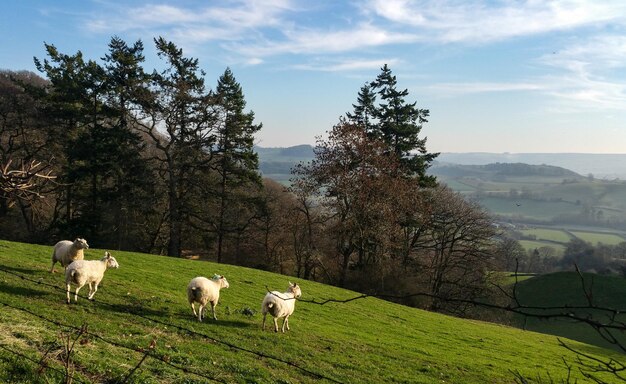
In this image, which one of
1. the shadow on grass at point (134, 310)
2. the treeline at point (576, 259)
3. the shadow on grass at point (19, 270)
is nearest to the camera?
the shadow on grass at point (134, 310)

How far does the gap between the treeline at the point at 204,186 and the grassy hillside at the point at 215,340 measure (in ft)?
48.2

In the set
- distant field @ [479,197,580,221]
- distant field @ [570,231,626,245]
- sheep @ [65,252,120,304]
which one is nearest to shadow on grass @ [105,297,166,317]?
sheep @ [65,252,120,304]

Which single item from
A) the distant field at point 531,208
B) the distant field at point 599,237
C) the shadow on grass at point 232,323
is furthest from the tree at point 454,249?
the distant field at point 531,208

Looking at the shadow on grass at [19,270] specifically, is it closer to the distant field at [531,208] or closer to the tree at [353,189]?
the tree at [353,189]

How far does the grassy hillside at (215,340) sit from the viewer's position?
9570mm

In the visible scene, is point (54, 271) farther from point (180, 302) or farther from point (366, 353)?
point (366, 353)

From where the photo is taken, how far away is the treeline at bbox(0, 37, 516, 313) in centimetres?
3972

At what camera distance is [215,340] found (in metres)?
11.0

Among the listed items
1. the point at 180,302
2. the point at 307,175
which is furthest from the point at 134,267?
the point at 307,175

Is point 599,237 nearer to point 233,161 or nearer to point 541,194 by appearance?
point 541,194

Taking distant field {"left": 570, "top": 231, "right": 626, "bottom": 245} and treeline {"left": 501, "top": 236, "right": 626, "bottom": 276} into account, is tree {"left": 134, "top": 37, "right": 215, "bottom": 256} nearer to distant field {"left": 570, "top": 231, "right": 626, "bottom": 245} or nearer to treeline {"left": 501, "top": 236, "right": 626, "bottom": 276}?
treeline {"left": 501, "top": 236, "right": 626, "bottom": 276}

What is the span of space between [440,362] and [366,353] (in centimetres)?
316

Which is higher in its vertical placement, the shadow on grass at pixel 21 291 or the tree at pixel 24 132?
the tree at pixel 24 132

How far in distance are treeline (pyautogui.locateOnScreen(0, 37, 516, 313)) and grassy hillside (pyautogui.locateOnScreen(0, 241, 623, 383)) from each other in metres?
14.7
